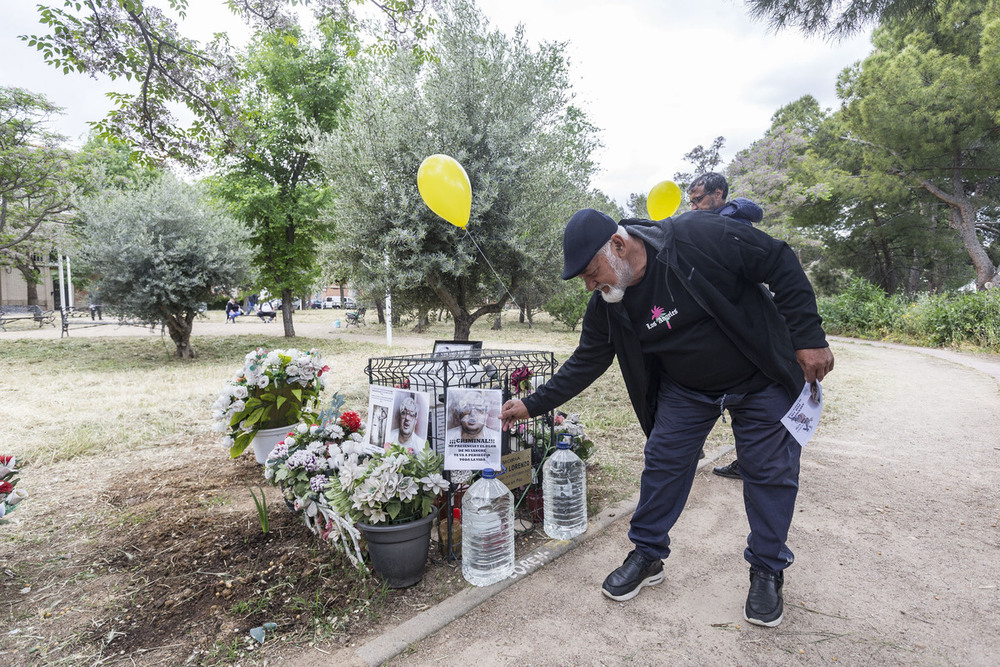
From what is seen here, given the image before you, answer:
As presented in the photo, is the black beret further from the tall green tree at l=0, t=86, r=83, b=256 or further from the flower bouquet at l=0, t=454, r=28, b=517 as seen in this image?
the tall green tree at l=0, t=86, r=83, b=256

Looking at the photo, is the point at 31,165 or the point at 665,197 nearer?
the point at 665,197

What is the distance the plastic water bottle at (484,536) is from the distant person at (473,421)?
0.21m

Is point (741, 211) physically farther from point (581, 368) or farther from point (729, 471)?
point (729, 471)

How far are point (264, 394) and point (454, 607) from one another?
2241 millimetres

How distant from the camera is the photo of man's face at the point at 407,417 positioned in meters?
2.55

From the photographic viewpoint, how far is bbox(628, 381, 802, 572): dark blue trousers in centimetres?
208

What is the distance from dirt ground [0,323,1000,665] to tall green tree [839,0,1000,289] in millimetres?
16577

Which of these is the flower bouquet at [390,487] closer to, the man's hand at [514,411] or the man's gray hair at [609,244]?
the man's hand at [514,411]

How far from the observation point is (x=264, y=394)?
361 centimetres

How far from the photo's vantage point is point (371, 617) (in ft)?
6.82

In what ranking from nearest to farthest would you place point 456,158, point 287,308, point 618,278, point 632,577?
1. point 618,278
2. point 632,577
3. point 456,158
4. point 287,308

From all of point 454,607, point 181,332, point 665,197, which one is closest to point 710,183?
point 665,197

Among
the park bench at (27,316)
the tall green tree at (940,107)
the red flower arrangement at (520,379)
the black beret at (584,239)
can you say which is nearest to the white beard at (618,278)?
the black beret at (584,239)

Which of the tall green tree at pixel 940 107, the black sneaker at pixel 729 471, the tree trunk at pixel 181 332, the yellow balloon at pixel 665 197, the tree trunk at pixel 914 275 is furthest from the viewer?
the tree trunk at pixel 914 275
